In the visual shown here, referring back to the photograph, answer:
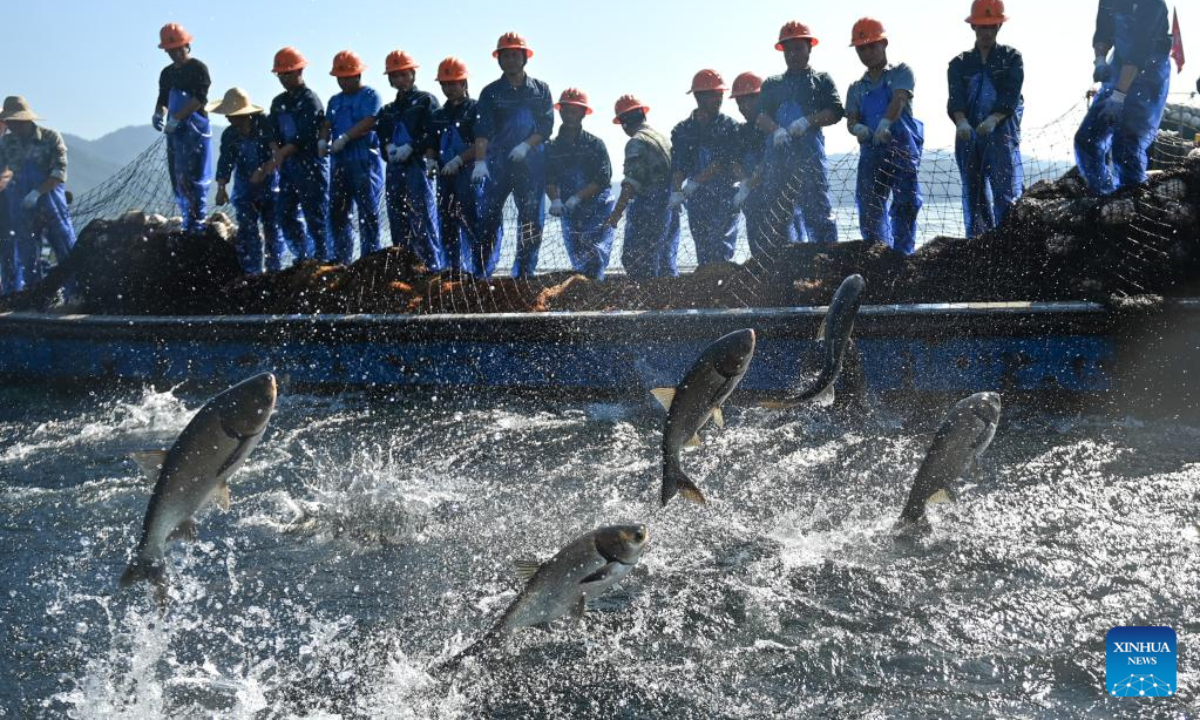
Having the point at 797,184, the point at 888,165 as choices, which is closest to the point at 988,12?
the point at 888,165

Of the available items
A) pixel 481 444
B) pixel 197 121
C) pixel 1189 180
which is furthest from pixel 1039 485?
pixel 197 121

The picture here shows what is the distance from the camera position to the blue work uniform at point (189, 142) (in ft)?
42.2

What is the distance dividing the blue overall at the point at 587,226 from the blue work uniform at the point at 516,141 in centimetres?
29

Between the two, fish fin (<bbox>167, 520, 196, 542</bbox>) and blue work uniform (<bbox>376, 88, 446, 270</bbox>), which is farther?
blue work uniform (<bbox>376, 88, 446, 270</bbox>)

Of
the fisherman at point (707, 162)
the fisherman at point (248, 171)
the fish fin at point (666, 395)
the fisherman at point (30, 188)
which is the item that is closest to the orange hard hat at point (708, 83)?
the fisherman at point (707, 162)

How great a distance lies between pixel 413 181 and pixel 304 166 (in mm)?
1351

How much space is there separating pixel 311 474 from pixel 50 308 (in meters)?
6.32

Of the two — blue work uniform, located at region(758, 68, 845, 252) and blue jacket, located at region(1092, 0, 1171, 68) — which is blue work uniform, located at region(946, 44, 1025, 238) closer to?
blue jacket, located at region(1092, 0, 1171, 68)

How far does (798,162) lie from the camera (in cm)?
1011

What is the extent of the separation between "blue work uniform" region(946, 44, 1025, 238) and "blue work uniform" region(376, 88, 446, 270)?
17.0 ft

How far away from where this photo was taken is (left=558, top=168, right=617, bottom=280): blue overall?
36.7 ft

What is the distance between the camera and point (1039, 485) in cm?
659

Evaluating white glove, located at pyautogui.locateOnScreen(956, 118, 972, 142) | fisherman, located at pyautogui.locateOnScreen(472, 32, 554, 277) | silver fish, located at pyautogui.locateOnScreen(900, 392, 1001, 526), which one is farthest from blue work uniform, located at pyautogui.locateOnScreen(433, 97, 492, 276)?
silver fish, located at pyautogui.locateOnScreen(900, 392, 1001, 526)

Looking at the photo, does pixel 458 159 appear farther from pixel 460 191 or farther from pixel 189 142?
pixel 189 142
